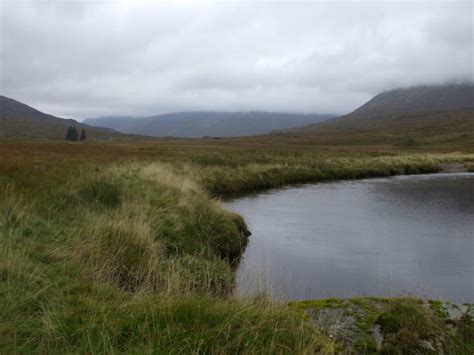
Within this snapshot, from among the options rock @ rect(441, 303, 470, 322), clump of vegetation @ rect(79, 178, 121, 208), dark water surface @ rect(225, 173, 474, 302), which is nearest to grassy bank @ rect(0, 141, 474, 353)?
clump of vegetation @ rect(79, 178, 121, 208)

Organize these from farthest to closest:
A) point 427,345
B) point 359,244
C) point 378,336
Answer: point 359,244
point 378,336
point 427,345

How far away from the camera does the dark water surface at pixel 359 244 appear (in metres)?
11.0

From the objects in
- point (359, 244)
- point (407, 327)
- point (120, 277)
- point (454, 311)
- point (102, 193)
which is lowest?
point (359, 244)

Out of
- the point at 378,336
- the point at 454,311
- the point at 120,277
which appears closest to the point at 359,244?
the point at 454,311

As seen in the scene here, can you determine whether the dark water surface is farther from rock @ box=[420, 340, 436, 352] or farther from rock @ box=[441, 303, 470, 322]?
rock @ box=[420, 340, 436, 352]

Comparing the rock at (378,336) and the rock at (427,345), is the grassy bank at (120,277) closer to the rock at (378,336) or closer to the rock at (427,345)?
the rock at (378,336)

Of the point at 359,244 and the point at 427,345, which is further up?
the point at 427,345

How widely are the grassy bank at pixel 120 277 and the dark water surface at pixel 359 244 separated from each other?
141 cm

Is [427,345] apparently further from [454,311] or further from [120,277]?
[120,277]

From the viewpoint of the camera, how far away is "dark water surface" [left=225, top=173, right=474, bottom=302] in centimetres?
1100

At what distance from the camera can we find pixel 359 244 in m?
16.1

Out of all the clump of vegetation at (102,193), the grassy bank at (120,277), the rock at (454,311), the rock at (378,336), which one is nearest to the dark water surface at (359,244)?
the grassy bank at (120,277)

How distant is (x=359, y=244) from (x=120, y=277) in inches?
437

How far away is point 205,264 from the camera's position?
386 inches
